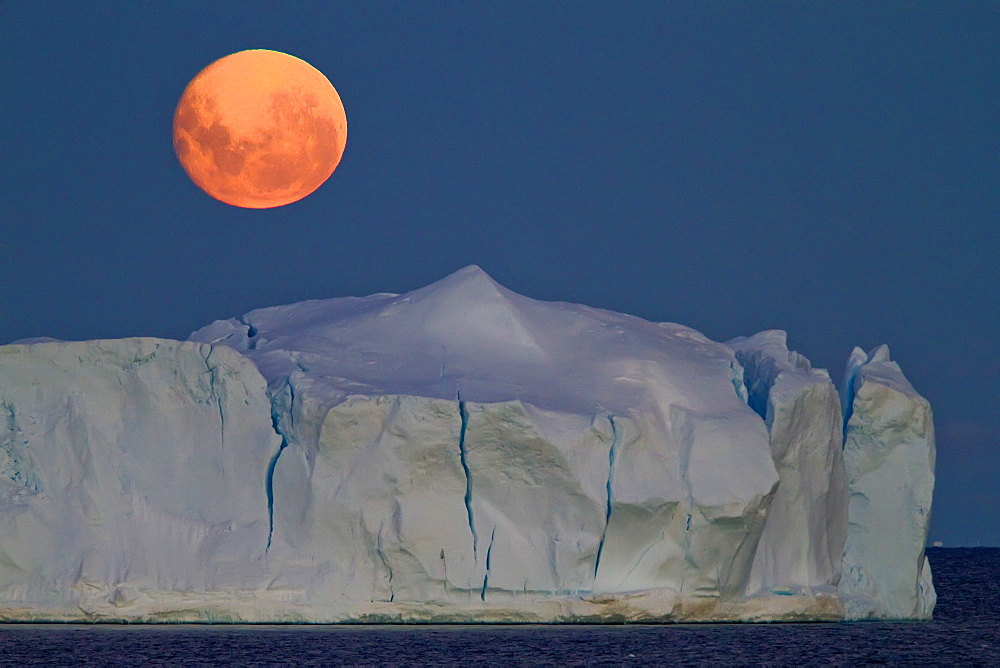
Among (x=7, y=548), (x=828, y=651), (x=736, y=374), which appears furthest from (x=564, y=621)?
(x=7, y=548)

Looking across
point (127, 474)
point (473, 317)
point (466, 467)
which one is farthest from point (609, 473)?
point (127, 474)

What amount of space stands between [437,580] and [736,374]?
5.15m

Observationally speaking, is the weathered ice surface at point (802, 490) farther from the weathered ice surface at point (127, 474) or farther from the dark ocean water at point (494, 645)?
the weathered ice surface at point (127, 474)

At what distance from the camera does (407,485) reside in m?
19.5

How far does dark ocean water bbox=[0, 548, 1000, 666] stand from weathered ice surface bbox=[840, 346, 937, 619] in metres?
0.80

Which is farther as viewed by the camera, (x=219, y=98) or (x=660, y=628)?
(x=219, y=98)

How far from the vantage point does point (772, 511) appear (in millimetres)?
21047

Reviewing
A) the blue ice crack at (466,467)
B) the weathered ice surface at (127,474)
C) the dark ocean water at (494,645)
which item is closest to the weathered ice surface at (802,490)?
the dark ocean water at (494,645)

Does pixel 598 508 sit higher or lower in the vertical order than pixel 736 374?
lower

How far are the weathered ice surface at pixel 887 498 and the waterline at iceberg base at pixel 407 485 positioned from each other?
59 cm

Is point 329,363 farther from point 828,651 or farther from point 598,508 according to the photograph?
point 828,651

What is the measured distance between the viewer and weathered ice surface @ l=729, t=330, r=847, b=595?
20922 millimetres

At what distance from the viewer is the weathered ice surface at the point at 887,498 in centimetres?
2172

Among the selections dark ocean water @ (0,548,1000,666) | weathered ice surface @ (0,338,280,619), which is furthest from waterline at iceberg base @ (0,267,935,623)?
dark ocean water @ (0,548,1000,666)
